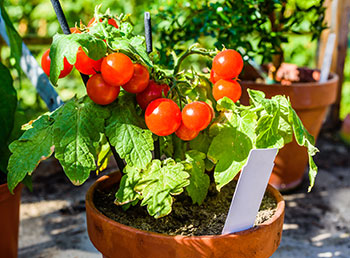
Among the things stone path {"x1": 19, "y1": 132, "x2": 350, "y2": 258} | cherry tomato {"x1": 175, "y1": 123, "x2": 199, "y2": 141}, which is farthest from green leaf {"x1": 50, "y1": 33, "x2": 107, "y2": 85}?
stone path {"x1": 19, "y1": 132, "x2": 350, "y2": 258}

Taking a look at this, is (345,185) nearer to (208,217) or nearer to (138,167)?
(208,217)

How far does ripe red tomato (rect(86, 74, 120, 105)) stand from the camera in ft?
2.48

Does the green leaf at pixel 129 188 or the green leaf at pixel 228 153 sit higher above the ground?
the green leaf at pixel 228 153

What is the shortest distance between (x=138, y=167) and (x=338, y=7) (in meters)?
2.08

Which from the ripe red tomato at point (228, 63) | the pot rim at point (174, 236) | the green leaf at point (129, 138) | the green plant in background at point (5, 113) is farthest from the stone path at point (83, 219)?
the ripe red tomato at point (228, 63)

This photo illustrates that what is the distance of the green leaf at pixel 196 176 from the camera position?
0.87 metres

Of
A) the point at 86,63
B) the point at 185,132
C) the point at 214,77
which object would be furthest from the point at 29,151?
the point at 214,77

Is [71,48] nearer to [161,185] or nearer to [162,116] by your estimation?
[162,116]

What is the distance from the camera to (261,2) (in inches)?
51.4

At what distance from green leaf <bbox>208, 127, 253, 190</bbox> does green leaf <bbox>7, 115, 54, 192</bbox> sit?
34cm

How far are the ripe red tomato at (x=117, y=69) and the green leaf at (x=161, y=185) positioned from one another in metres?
0.21

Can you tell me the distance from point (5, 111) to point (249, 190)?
28.4 inches

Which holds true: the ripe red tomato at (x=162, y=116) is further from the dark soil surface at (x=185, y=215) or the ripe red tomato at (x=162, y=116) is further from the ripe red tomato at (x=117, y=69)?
the dark soil surface at (x=185, y=215)

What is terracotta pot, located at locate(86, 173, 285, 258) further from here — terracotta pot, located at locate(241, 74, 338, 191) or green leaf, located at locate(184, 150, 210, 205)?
terracotta pot, located at locate(241, 74, 338, 191)
